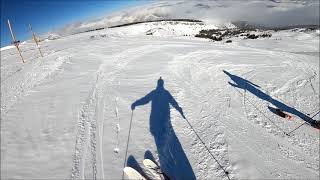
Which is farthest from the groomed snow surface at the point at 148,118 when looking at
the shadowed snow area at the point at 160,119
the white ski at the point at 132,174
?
the white ski at the point at 132,174

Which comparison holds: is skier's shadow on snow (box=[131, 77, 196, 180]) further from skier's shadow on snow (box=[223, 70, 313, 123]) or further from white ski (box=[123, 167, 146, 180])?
skier's shadow on snow (box=[223, 70, 313, 123])

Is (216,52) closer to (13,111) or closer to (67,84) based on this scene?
(67,84)

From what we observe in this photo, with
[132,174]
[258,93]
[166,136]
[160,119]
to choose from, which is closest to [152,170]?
[132,174]

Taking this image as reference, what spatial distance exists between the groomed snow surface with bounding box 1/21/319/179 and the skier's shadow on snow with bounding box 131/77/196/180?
2.9 inches

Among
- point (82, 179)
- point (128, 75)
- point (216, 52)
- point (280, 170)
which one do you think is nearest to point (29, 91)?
point (128, 75)

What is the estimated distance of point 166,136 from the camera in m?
10.3

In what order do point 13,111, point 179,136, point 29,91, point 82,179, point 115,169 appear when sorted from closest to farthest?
point 82,179 → point 115,169 → point 179,136 → point 13,111 → point 29,91

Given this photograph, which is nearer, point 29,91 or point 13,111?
point 13,111

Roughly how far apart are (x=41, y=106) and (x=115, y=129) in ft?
14.8

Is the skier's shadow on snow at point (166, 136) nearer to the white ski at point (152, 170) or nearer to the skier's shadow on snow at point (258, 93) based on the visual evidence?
the white ski at point (152, 170)

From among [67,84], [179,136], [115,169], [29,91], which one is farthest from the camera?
[67,84]

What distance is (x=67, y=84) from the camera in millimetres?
15688

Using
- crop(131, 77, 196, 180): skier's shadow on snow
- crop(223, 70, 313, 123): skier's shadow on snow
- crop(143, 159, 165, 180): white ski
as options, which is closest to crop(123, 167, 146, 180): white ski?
crop(143, 159, 165, 180): white ski

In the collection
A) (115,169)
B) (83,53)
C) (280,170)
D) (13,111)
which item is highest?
(83,53)
